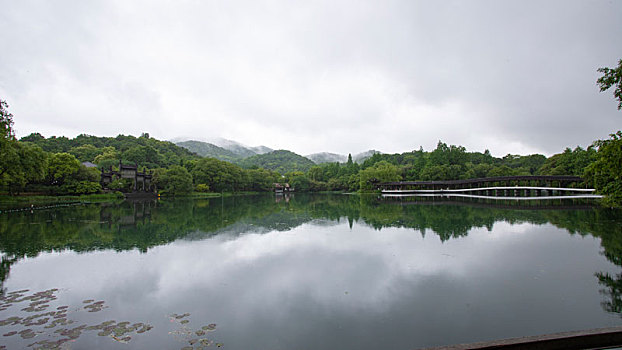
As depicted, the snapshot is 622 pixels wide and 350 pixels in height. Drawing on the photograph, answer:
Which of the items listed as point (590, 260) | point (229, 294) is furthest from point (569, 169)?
point (229, 294)

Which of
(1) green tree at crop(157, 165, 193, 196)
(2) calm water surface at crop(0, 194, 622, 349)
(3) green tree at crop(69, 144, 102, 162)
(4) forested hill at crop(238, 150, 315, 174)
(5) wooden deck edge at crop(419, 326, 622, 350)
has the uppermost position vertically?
(4) forested hill at crop(238, 150, 315, 174)

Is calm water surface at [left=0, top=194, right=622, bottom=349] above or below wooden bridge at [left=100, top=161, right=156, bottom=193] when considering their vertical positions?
below

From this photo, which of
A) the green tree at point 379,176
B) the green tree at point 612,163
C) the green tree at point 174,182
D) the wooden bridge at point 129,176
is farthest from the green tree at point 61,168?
the green tree at point 379,176

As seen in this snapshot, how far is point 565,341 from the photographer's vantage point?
3.20m

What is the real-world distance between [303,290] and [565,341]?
4.51 meters

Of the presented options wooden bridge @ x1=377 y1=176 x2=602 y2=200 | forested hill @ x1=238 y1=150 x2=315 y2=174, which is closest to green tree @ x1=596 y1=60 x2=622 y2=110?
wooden bridge @ x1=377 y1=176 x2=602 y2=200

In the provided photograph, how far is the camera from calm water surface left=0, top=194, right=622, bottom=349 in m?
4.57

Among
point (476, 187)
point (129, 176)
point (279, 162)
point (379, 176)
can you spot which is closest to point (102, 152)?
point (129, 176)

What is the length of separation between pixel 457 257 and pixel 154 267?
351 inches

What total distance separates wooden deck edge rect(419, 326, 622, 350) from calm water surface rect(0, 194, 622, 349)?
1242 mm

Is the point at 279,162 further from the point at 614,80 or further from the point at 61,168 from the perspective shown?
the point at 614,80

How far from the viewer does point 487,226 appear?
15281 millimetres

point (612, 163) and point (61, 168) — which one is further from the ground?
point (61, 168)

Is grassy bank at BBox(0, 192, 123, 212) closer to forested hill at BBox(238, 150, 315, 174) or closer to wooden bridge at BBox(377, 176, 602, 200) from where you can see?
wooden bridge at BBox(377, 176, 602, 200)
